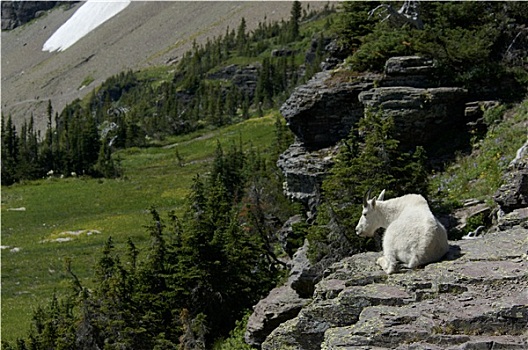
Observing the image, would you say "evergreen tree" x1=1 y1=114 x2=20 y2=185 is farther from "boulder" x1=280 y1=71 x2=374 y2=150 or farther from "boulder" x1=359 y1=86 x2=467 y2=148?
"boulder" x1=359 y1=86 x2=467 y2=148

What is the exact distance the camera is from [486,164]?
19047mm

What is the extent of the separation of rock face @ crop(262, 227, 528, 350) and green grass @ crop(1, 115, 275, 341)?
2551cm

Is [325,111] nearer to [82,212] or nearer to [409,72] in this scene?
[409,72]

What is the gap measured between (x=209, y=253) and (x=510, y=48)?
47.6ft

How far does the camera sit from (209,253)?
24375mm

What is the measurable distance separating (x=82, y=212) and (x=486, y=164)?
186 feet

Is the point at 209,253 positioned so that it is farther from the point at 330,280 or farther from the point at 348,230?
the point at 330,280

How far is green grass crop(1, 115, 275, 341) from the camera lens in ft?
136

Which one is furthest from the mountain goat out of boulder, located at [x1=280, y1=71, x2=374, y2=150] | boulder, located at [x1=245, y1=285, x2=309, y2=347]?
boulder, located at [x1=280, y1=71, x2=374, y2=150]

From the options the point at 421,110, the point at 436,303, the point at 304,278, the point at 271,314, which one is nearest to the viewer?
the point at 436,303

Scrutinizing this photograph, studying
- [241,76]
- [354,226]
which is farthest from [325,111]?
[241,76]

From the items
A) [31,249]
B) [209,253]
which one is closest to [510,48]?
[209,253]

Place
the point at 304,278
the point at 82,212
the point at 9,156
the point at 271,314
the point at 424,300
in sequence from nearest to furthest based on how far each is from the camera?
the point at 424,300
the point at 271,314
the point at 304,278
the point at 82,212
the point at 9,156

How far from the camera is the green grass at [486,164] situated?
714 inches
